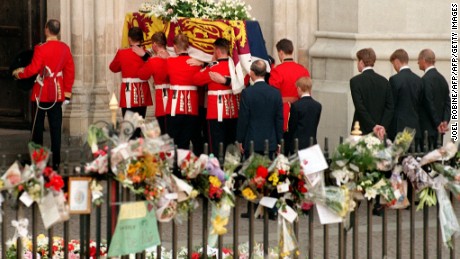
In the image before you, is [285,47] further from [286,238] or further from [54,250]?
[286,238]

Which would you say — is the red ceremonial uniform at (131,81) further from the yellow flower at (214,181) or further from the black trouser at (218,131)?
the yellow flower at (214,181)

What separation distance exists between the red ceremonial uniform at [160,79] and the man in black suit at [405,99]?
2.32 metres

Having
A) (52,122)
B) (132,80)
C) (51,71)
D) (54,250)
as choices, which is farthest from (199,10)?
(54,250)

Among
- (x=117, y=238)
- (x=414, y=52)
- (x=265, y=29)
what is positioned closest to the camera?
(x=117, y=238)

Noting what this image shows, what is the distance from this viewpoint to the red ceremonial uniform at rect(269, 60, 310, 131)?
48.7 feet

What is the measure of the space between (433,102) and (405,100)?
13.4 inches

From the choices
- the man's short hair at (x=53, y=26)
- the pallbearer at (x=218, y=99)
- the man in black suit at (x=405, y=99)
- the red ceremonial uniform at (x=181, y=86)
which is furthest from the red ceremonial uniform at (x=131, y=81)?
the man in black suit at (x=405, y=99)

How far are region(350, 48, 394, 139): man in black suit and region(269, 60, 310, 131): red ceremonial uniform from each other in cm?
56

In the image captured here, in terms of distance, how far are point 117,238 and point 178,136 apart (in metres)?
6.65

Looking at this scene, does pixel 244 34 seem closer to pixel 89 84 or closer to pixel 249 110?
pixel 249 110

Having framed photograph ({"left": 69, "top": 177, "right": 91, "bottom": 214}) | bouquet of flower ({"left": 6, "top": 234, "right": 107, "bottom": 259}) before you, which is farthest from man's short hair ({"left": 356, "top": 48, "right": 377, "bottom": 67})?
framed photograph ({"left": 69, "top": 177, "right": 91, "bottom": 214})

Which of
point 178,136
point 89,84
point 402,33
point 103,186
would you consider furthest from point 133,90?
point 103,186

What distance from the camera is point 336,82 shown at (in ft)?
59.4

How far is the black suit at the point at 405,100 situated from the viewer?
49.1ft
